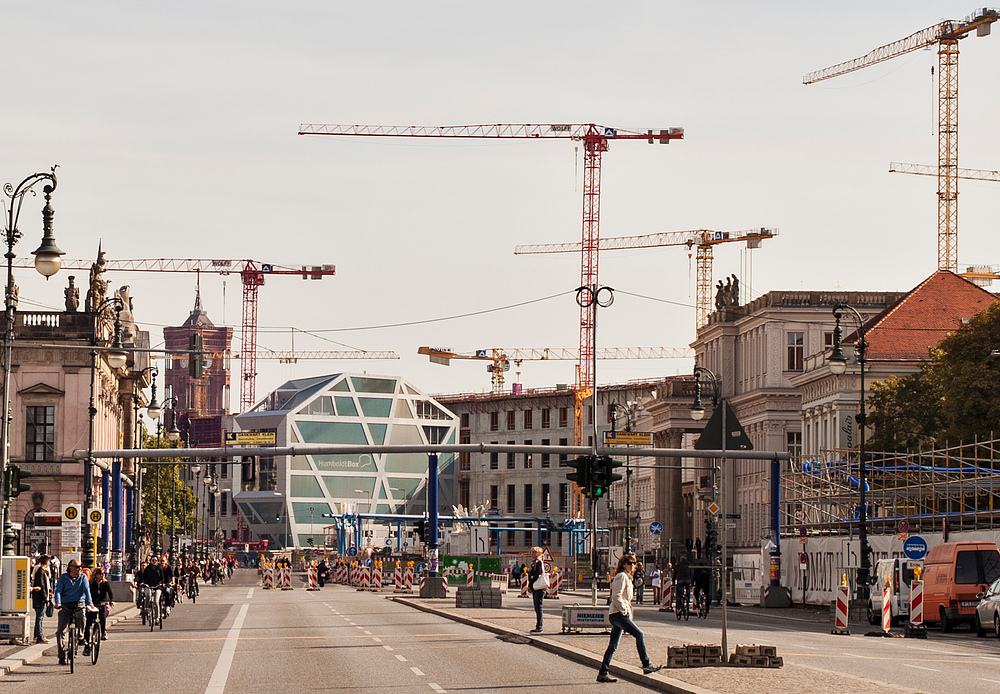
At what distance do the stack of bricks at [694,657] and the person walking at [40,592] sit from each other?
13.2 meters

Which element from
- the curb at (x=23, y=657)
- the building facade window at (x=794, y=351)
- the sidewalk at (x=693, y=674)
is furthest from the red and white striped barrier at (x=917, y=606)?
the building facade window at (x=794, y=351)

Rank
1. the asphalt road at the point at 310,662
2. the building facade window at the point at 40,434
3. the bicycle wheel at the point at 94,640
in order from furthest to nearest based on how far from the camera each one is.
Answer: the building facade window at the point at 40,434 → the bicycle wheel at the point at 94,640 → the asphalt road at the point at 310,662

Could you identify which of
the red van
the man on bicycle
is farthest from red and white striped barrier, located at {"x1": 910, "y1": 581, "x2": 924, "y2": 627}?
the man on bicycle

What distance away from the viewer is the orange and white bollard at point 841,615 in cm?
3816

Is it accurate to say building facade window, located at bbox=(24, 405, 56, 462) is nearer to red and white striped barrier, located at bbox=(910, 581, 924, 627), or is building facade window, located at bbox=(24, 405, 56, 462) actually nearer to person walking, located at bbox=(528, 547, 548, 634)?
person walking, located at bbox=(528, 547, 548, 634)

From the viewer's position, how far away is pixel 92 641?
26938 millimetres

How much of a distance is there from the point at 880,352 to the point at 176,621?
5295cm

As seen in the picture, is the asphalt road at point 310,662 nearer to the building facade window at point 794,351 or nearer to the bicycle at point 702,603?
the bicycle at point 702,603

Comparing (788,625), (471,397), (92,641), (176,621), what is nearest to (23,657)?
(92,641)

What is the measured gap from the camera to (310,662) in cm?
2638

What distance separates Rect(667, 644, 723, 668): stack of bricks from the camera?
2342 cm

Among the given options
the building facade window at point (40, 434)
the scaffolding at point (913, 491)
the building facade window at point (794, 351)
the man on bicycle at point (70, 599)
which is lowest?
the man on bicycle at point (70, 599)

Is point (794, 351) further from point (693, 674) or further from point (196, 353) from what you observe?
point (693, 674)

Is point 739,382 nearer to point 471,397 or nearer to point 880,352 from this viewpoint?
point 880,352
